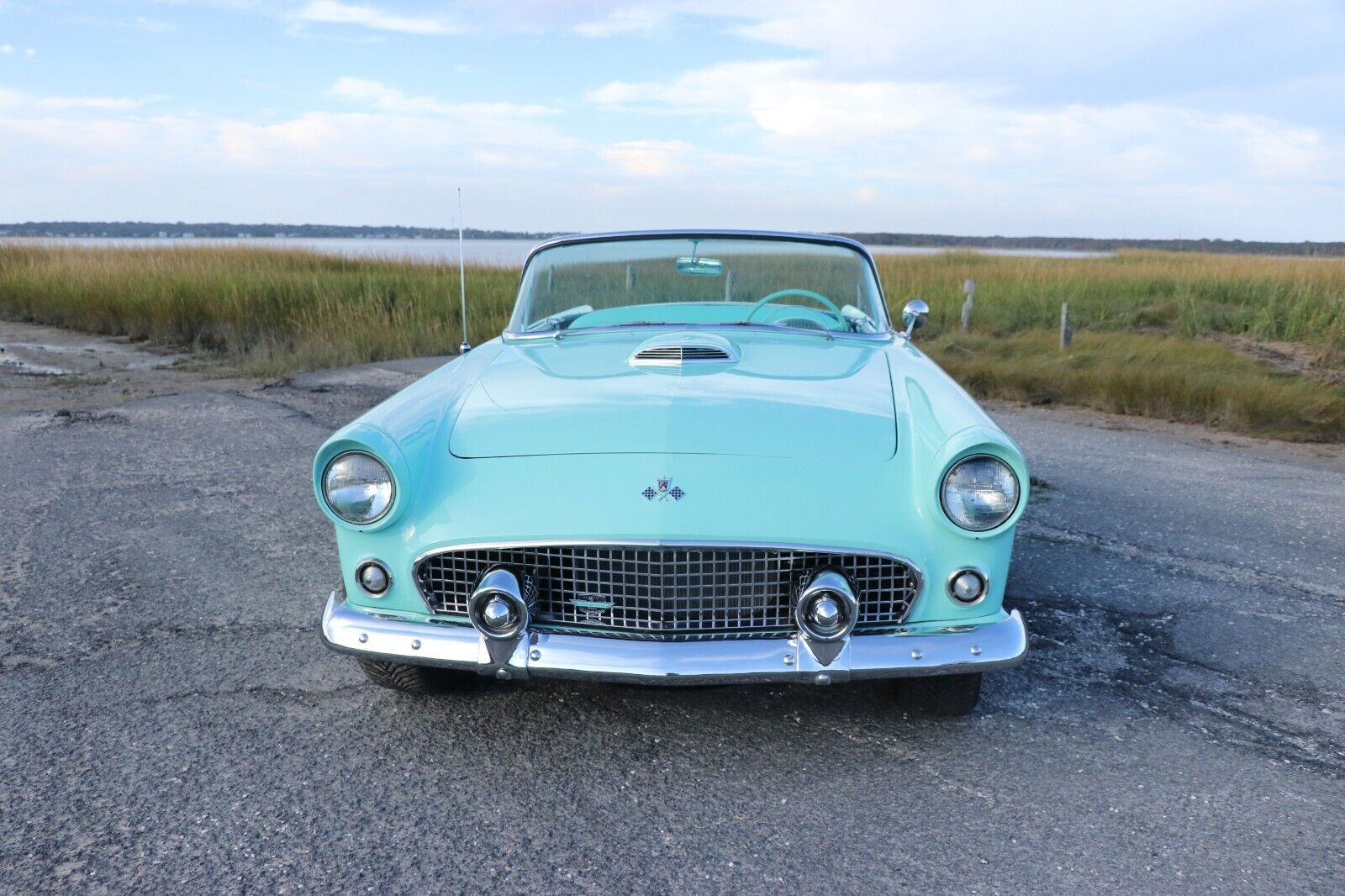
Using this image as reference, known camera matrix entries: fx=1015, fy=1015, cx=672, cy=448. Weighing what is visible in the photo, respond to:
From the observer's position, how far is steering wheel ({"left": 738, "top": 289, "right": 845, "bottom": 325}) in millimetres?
3934

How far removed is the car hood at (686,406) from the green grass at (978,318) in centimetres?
591

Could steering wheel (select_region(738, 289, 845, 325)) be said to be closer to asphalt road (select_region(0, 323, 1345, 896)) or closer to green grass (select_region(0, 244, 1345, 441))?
asphalt road (select_region(0, 323, 1345, 896))

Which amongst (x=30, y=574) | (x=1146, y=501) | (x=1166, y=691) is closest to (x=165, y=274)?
(x=30, y=574)

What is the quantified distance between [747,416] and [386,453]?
2.98 feet

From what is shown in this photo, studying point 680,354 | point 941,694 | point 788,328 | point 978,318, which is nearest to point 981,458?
point 941,694

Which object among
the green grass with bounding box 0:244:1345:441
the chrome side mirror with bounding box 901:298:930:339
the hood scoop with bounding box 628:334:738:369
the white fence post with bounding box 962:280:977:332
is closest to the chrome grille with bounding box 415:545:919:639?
the hood scoop with bounding box 628:334:738:369

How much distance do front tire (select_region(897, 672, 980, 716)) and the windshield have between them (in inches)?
65.5

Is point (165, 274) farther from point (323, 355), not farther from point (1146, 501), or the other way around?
point (1146, 501)

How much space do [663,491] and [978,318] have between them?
1324 centimetres

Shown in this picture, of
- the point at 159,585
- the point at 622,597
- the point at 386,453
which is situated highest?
the point at 386,453

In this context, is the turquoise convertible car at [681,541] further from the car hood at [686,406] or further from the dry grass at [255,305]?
the dry grass at [255,305]

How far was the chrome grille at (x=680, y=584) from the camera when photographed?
2320 mm

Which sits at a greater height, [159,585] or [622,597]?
[622,597]

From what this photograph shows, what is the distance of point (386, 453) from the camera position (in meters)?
2.45
